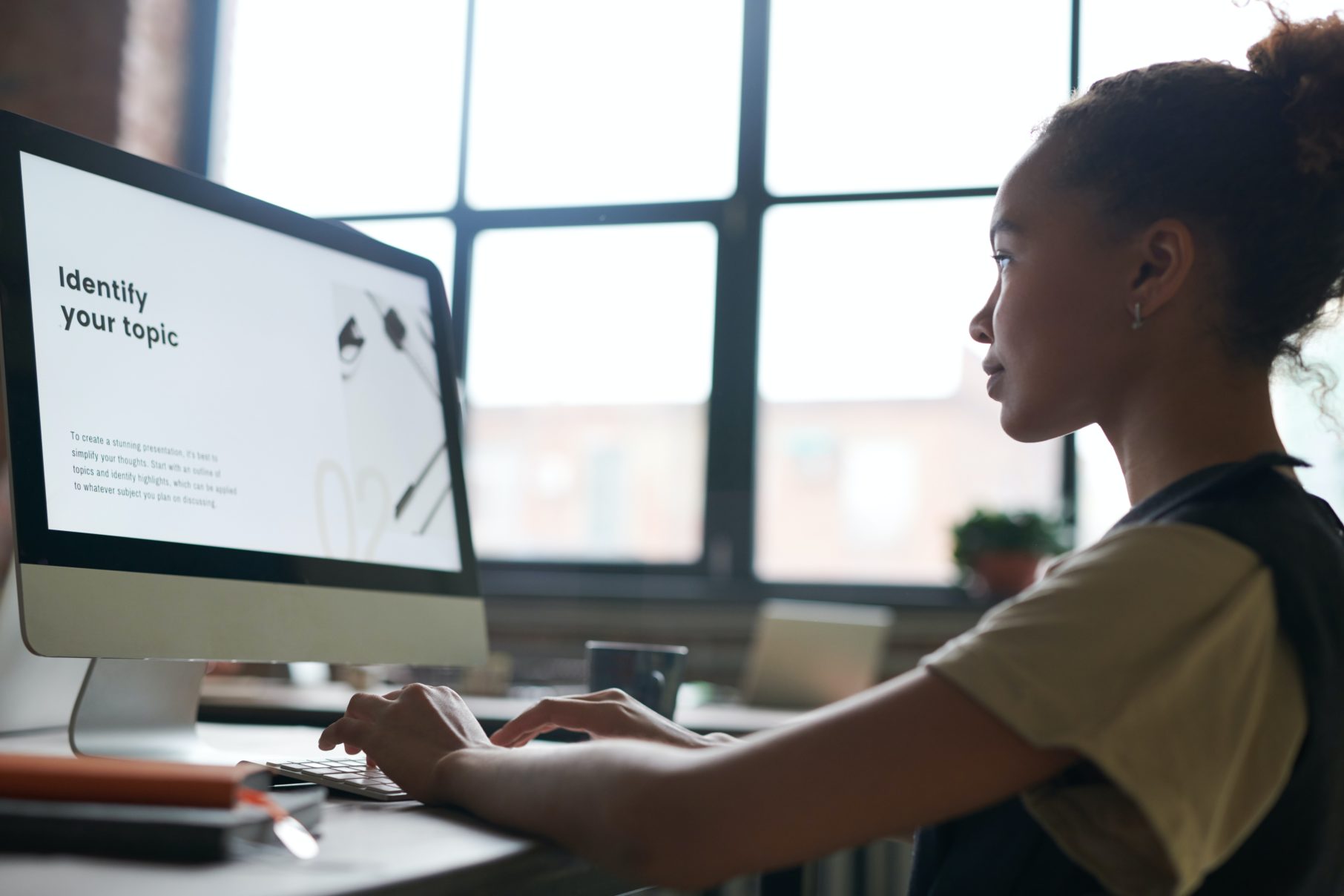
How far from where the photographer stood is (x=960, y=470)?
352 cm

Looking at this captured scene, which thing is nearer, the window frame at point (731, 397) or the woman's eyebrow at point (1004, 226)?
the woman's eyebrow at point (1004, 226)

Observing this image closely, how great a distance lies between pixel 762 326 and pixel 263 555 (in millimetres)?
2755

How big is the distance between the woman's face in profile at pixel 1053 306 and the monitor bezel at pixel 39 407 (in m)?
0.57

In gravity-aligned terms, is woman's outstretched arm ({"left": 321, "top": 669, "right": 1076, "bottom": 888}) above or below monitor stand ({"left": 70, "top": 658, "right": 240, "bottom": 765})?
above

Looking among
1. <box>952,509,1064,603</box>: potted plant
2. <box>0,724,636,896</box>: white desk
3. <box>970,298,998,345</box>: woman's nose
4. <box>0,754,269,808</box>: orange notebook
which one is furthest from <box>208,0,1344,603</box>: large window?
<box>0,754,269,808</box>: orange notebook

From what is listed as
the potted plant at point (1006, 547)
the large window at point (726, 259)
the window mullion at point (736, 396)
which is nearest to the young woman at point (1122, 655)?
the potted plant at point (1006, 547)

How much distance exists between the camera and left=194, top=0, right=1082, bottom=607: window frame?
349 cm

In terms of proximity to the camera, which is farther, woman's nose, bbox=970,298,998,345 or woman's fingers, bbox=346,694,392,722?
woman's nose, bbox=970,298,998,345

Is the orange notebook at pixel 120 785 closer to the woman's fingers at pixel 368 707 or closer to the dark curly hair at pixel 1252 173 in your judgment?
the woman's fingers at pixel 368 707

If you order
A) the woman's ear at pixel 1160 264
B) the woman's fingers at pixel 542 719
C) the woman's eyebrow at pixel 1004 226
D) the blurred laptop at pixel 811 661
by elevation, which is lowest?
the blurred laptop at pixel 811 661

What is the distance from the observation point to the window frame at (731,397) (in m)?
3.49

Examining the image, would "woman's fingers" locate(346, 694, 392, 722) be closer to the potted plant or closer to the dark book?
the dark book

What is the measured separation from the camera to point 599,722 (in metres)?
0.83

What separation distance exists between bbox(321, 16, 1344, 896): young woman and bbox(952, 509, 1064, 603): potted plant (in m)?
2.26
